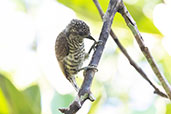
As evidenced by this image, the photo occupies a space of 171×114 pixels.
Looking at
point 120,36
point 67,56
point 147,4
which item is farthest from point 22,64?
point 147,4

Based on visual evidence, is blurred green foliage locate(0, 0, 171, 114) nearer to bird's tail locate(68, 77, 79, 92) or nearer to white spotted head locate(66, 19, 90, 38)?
white spotted head locate(66, 19, 90, 38)

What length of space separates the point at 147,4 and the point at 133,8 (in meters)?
0.16

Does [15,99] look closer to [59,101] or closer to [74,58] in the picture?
[59,101]

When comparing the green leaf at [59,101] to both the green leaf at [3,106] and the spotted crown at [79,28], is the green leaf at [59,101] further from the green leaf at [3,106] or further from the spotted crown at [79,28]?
the spotted crown at [79,28]

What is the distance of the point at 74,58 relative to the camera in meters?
2.11

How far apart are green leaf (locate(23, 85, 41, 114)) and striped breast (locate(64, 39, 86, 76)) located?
97 centimetres

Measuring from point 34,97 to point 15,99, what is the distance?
8 cm

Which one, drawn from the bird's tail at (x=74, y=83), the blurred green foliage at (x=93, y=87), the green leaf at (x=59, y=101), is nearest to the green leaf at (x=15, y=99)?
the blurred green foliage at (x=93, y=87)

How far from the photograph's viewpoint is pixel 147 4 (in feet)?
6.03

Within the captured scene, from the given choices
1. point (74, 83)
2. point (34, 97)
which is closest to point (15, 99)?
point (34, 97)

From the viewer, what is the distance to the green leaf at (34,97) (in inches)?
43.0

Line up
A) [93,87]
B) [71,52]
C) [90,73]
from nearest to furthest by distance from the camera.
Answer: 1. [90,73]
2. [71,52]
3. [93,87]

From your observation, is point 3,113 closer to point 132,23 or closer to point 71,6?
point 132,23

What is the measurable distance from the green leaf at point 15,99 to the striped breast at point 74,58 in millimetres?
1044
